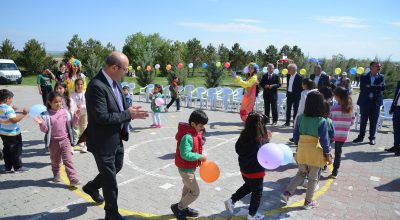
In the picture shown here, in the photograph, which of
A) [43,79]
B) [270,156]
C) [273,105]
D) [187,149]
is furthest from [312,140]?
[43,79]

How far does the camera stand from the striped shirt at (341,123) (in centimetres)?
577

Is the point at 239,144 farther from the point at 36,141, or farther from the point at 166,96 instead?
the point at 166,96

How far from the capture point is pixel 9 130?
5.82 m


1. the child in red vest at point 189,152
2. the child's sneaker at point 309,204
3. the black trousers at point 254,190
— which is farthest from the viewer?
the child's sneaker at point 309,204

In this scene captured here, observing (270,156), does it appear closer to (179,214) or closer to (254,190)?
(254,190)

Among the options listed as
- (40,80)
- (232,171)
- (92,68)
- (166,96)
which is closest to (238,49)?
(92,68)

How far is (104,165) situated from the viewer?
3.82 meters

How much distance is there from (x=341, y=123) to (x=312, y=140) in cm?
166

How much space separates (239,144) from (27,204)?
A: 3429 mm

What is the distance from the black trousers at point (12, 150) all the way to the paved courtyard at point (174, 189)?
0.25 metres

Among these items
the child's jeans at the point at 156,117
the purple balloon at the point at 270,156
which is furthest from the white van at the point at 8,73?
the purple balloon at the point at 270,156

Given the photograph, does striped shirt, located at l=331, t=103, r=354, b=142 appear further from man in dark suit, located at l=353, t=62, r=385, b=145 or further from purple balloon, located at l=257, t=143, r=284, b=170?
man in dark suit, located at l=353, t=62, r=385, b=145

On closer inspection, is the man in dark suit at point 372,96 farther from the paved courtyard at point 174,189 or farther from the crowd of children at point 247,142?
the crowd of children at point 247,142

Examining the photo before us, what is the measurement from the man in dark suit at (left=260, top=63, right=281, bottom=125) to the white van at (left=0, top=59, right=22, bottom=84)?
28.9 m
